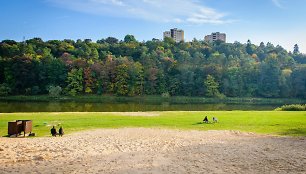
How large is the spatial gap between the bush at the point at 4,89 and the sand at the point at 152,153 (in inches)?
2794

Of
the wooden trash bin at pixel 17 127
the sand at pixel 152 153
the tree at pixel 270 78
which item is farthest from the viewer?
the tree at pixel 270 78

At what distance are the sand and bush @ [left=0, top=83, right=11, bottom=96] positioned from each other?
233 ft

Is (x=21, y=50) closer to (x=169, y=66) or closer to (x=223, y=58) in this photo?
(x=169, y=66)

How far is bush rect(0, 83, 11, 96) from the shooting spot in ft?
270

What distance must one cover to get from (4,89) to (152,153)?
78.4 meters

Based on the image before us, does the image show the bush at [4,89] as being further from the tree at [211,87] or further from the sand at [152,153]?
the sand at [152,153]

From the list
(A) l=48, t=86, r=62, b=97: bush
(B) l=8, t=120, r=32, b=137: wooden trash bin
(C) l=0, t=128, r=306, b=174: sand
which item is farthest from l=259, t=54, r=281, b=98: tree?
(B) l=8, t=120, r=32, b=137: wooden trash bin

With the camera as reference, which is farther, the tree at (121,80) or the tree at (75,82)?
the tree at (121,80)

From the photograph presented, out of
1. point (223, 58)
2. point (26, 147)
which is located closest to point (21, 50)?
point (223, 58)

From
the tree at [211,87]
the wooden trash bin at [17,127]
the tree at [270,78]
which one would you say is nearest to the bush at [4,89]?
the tree at [211,87]

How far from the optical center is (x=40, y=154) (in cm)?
1450

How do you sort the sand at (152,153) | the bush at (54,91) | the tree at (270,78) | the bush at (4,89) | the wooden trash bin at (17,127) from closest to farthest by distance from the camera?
1. the sand at (152,153)
2. the wooden trash bin at (17,127)
3. the bush at (54,91)
4. the bush at (4,89)
5. the tree at (270,78)

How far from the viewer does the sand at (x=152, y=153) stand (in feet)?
41.7

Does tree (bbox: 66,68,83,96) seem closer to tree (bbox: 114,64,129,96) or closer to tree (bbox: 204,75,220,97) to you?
tree (bbox: 114,64,129,96)
